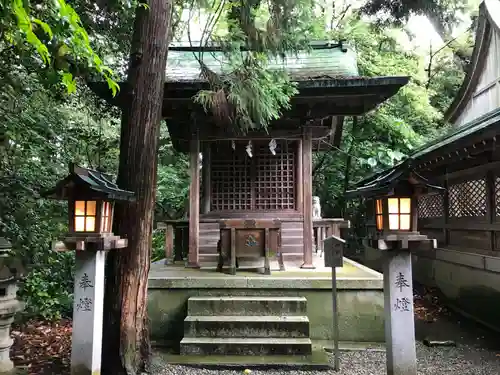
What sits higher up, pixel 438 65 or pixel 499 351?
pixel 438 65

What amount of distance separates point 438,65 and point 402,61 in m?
5.31

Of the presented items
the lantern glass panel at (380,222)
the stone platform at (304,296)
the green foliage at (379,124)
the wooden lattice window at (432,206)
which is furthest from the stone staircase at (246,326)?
the green foliage at (379,124)

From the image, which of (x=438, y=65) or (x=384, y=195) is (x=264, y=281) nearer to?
(x=384, y=195)

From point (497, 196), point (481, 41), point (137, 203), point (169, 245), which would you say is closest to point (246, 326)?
point (137, 203)

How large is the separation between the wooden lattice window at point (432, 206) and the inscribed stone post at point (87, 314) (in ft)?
25.8

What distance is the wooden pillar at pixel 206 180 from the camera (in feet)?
29.0

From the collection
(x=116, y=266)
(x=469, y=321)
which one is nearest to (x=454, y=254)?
(x=469, y=321)

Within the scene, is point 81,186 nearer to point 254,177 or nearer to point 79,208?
point 79,208

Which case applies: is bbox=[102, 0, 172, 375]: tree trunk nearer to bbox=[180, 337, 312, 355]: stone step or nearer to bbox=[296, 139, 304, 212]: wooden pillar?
bbox=[180, 337, 312, 355]: stone step

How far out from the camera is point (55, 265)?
8.32m

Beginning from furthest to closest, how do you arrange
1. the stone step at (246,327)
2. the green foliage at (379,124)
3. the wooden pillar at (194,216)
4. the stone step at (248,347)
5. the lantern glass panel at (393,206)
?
the green foliage at (379,124)
the wooden pillar at (194,216)
the stone step at (246,327)
the stone step at (248,347)
the lantern glass panel at (393,206)

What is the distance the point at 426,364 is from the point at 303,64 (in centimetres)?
610

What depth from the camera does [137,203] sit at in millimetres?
4645

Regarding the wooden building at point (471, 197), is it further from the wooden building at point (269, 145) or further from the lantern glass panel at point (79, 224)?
the lantern glass panel at point (79, 224)
